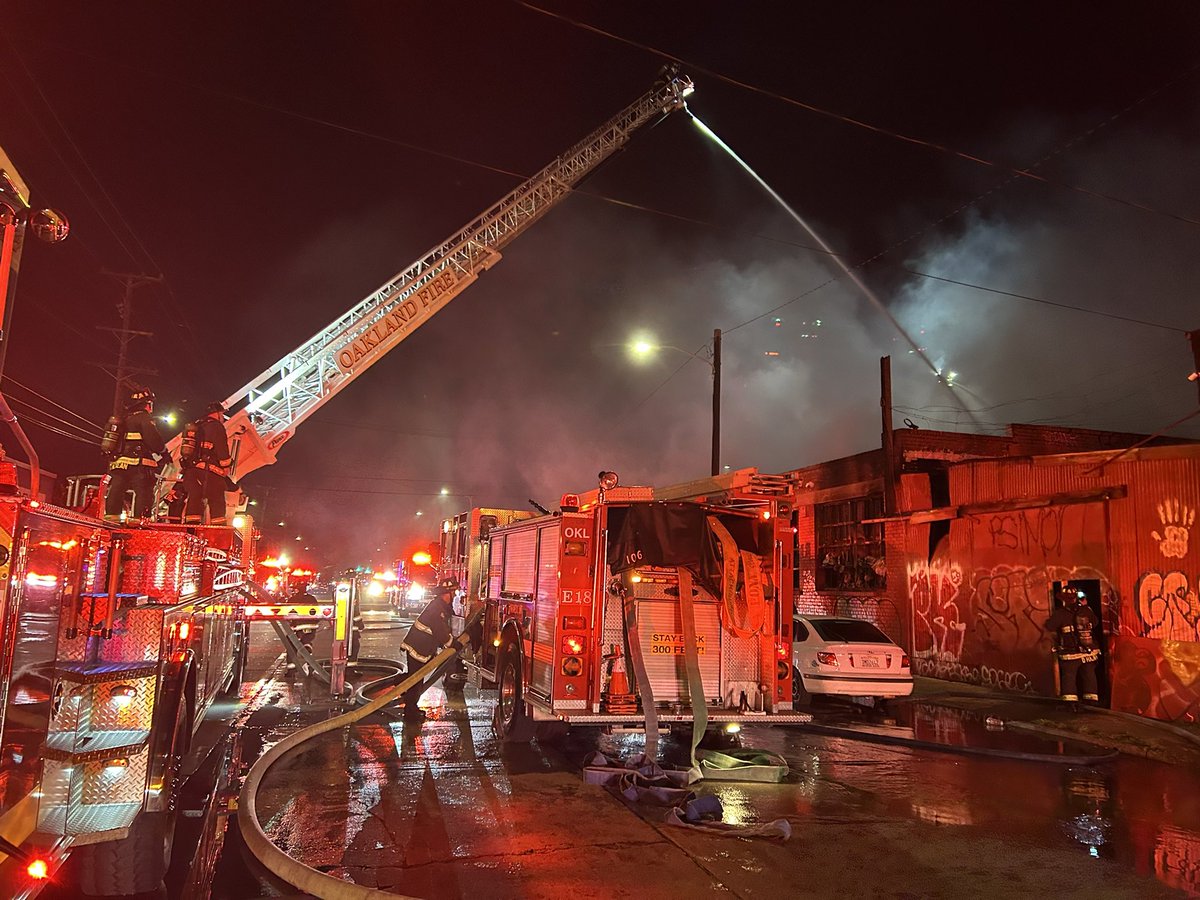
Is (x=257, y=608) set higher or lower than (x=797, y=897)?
higher

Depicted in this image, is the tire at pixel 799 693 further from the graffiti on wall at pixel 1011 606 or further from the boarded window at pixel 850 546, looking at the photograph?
the boarded window at pixel 850 546

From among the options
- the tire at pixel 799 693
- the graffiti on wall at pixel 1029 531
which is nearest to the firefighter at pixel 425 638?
the tire at pixel 799 693

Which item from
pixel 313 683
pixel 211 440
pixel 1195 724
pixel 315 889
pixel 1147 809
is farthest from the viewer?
pixel 313 683

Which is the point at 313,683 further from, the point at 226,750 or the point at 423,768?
the point at 423,768

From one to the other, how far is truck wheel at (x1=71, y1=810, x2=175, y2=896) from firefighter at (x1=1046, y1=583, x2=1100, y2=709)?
11.0 meters

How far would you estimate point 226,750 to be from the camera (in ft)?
25.4

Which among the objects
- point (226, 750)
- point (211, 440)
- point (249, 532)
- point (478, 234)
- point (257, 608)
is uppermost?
point (478, 234)

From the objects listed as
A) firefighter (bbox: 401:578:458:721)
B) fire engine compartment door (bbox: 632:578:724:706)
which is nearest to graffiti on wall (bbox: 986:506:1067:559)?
fire engine compartment door (bbox: 632:578:724:706)

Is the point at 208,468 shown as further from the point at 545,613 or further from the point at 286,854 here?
the point at 286,854

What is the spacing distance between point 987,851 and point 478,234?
1621cm

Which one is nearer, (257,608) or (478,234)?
(257,608)

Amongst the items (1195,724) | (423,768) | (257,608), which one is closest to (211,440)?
(257,608)

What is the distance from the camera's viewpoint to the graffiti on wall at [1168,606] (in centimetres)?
1016

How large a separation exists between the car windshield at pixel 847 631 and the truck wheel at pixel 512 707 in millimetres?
4624
